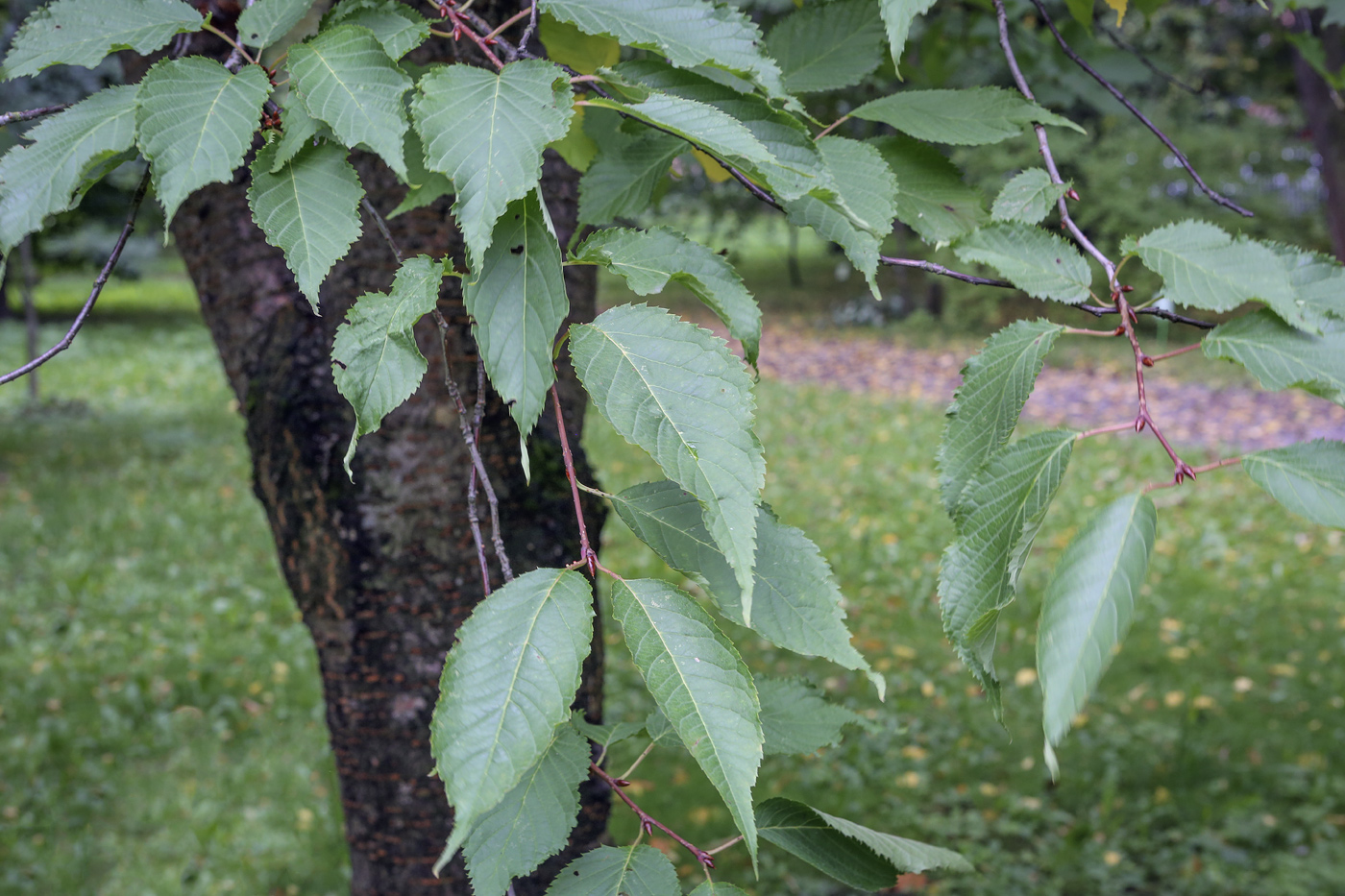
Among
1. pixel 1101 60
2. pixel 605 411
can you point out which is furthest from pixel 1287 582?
pixel 605 411

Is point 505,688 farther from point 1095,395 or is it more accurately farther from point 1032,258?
point 1095,395

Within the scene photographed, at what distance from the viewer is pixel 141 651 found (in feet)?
17.4

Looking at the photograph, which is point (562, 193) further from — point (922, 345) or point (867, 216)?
point (922, 345)

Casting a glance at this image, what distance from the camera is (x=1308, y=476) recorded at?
2.46 ft

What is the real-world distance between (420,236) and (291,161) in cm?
92

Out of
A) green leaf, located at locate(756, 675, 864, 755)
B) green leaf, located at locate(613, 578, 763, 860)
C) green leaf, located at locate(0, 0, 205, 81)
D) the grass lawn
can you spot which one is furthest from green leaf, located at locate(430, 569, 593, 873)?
the grass lawn

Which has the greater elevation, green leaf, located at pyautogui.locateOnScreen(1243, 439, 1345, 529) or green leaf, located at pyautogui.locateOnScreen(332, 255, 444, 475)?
green leaf, located at pyautogui.locateOnScreen(332, 255, 444, 475)

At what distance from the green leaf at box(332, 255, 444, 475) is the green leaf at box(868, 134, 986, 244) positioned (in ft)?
1.97

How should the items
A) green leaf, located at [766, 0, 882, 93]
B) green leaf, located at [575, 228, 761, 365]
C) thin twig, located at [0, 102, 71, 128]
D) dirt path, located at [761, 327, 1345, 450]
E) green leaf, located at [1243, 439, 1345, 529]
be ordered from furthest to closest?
dirt path, located at [761, 327, 1345, 450] < green leaf, located at [766, 0, 882, 93] < thin twig, located at [0, 102, 71, 128] < green leaf, located at [575, 228, 761, 365] < green leaf, located at [1243, 439, 1345, 529]

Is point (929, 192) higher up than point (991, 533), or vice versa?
point (929, 192)

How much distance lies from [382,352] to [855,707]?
4.48 metres

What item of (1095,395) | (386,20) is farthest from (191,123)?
(1095,395)

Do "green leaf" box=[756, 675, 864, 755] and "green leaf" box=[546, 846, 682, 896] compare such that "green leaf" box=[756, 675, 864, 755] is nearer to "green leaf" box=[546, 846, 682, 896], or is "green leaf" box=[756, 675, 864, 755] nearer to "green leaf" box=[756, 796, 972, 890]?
"green leaf" box=[756, 796, 972, 890]

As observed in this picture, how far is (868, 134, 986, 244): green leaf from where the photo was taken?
44.6 inches
